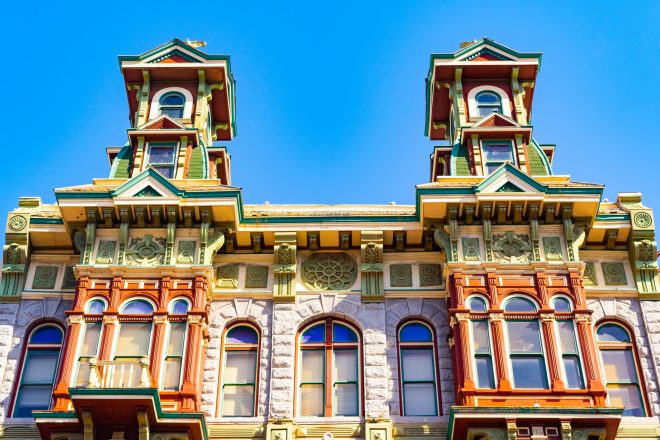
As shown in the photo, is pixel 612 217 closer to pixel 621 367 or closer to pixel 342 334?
pixel 621 367

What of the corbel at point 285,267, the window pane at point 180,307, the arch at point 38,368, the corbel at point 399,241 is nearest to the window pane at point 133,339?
the window pane at point 180,307

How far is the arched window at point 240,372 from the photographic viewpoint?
2376 cm

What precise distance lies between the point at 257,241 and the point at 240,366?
3.24m

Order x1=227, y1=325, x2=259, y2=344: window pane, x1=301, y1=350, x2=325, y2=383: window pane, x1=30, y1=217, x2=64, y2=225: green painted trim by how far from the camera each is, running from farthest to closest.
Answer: x1=30, y1=217, x2=64, y2=225: green painted trim
x1=227, y1=325, x2=259, y2=344: window pane
x1=301, y1=350, x2=325, y2=383: window pane

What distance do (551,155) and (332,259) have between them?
874cm

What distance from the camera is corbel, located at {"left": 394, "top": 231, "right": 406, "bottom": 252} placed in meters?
26.0

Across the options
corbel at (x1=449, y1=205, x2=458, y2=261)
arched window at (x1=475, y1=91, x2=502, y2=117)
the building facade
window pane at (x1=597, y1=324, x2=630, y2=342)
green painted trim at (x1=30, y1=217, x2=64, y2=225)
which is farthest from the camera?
arched window at (x1=475, y1=91, x2=502, y2=117)

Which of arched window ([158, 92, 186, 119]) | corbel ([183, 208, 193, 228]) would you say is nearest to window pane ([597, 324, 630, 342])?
corbel ([183, 208, 193, 228])

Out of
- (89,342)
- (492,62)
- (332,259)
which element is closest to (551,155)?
(492,62)

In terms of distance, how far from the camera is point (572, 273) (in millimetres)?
24875

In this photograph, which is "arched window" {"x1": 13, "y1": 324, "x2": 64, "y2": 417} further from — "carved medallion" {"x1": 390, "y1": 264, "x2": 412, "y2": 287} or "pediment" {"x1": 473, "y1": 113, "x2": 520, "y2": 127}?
"pediment" {"x1": 473, "y1": 113, "x2": 520, "y2": 127}

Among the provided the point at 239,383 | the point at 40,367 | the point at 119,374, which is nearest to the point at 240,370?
the point at 239,383

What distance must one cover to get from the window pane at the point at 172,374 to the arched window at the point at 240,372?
120 cm

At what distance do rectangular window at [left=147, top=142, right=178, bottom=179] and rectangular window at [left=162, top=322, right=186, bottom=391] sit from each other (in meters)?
5.48
